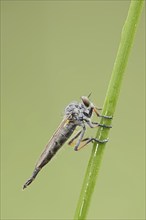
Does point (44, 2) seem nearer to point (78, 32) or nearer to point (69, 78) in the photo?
point (78, 32)

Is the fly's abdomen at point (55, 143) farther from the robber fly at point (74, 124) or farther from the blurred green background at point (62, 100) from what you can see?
the blurred green background at point (62, 100)

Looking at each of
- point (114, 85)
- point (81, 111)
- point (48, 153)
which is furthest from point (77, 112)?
point (114, 85)

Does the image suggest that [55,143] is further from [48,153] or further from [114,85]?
[114,85]

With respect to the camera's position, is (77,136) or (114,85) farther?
(77,136)

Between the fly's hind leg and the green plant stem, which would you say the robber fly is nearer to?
the fly's hind leg

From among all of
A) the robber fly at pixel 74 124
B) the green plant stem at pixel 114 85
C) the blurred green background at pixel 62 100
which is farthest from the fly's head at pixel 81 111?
the blurred green background at pixel 62 100

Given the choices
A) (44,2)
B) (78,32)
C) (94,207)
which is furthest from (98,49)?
(94,207)

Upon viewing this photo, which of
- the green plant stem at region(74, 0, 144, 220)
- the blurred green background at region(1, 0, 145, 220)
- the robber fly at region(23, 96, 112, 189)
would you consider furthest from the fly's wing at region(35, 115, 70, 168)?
the blurred green background at region(1, 0, 145, 220)
